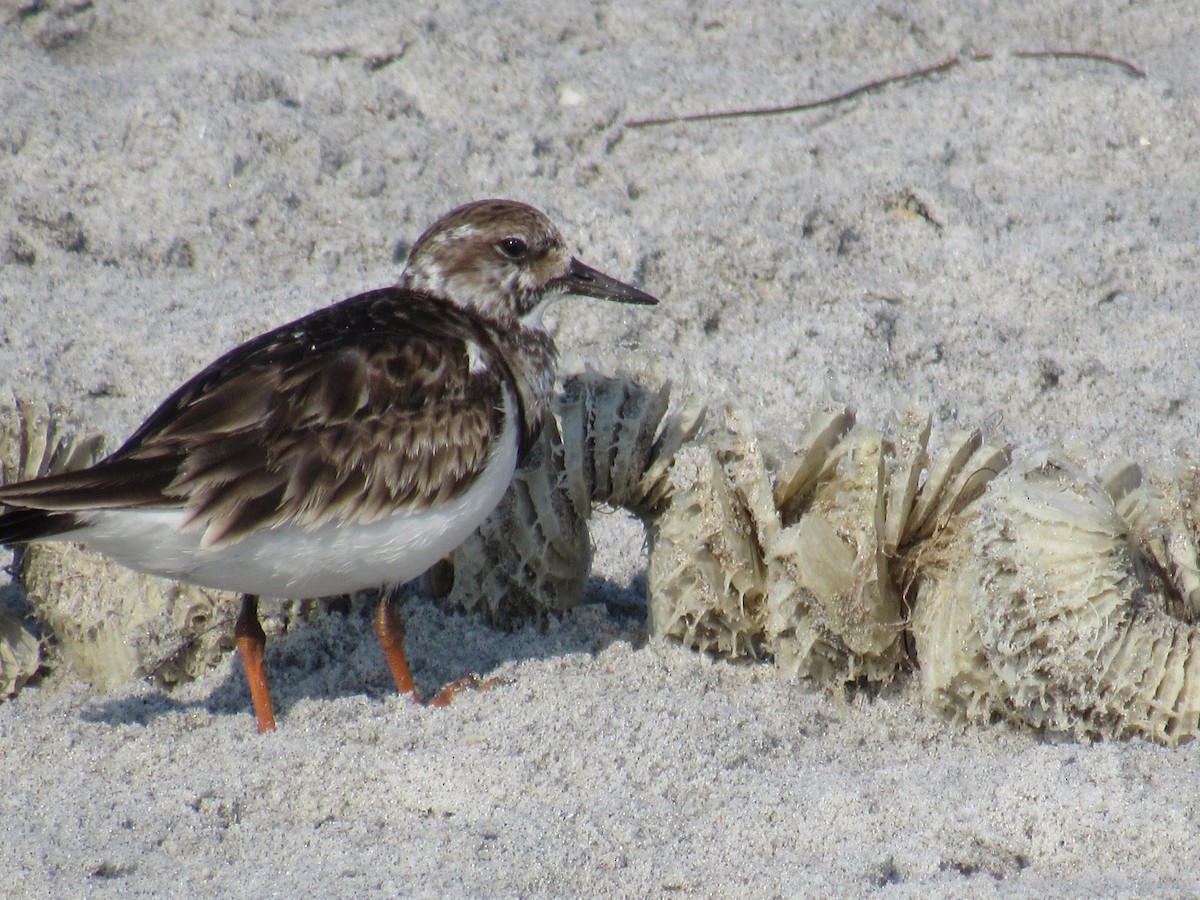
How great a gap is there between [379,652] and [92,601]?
2.32ft

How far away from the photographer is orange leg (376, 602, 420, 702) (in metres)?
3.35

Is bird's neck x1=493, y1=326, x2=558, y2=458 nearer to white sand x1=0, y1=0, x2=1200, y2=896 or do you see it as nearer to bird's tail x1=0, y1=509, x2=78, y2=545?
white sand x1=0, y1=0, x2=1200, y2=896

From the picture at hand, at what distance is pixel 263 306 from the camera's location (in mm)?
4398

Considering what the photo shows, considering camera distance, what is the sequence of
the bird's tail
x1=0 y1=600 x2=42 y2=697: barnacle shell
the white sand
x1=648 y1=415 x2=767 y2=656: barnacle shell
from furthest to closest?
x1=0 y1=600 x2=42 y2=697: barnacle shell
x1=648 y1=415 x2=767 y2=656: barnacle shell
the bird's tail
the white sand

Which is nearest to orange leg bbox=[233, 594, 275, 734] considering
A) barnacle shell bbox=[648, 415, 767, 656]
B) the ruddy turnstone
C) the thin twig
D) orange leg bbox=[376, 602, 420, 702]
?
the ruddy turnstone

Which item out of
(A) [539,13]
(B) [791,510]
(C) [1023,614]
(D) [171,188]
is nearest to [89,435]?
(D) [171,188]

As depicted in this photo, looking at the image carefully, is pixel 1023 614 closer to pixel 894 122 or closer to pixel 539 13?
pixel 894 122

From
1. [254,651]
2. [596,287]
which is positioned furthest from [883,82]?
[254,651]

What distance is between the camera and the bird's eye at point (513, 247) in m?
3.77

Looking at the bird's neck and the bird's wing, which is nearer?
the bird's wing

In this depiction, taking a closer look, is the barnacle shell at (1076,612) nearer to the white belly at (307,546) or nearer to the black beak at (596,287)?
the white belly at (307,546)

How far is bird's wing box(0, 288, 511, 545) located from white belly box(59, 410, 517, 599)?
33mm

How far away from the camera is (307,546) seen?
3.13 metres

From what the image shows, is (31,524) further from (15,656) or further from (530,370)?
(530,370)
